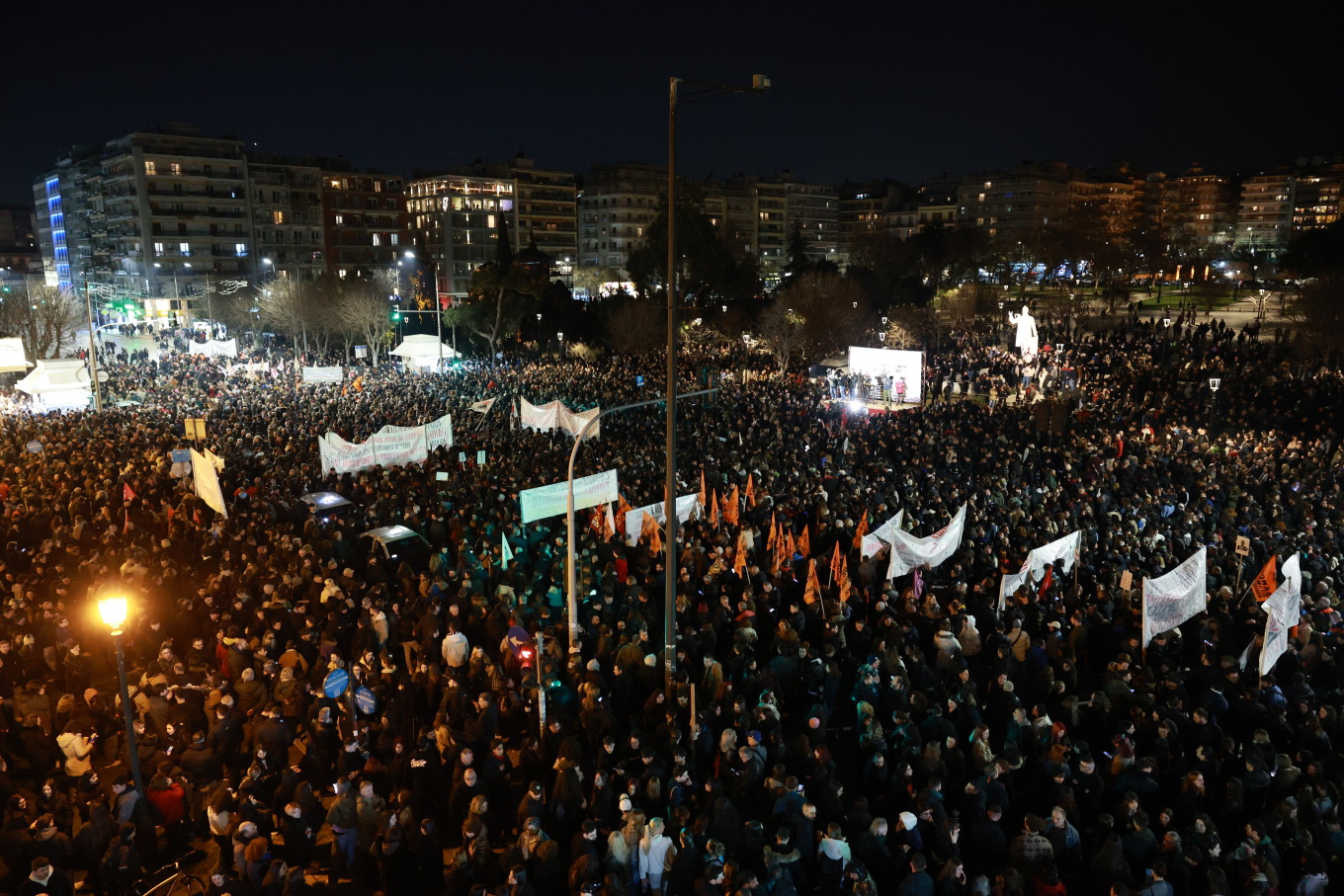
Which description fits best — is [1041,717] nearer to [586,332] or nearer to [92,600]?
[92,600]

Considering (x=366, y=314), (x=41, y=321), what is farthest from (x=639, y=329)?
(x=41, y=321)

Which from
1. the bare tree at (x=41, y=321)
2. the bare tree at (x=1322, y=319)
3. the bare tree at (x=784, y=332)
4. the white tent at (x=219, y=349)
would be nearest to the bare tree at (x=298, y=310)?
the white tent at (x=219, y=349)

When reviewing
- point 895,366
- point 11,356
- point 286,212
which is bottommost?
point 895,366

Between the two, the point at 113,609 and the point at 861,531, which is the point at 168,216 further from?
the point at 113,609

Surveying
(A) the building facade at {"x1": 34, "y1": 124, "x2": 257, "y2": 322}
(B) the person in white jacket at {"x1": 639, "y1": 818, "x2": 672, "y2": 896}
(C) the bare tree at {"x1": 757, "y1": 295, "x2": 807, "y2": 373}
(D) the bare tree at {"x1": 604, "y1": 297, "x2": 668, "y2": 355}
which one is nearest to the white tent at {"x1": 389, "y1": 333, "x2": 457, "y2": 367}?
(D) the bare tree at {"x1": 604, "y1": 297, "x2": 668, "y2": 355}

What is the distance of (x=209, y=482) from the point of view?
579 inches

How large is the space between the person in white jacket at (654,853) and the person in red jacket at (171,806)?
414 cm

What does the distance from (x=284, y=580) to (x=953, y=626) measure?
27.1ft

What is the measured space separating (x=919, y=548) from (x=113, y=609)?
946cm

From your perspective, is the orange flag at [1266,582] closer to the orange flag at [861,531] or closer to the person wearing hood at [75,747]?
the orange flag at [861,531]

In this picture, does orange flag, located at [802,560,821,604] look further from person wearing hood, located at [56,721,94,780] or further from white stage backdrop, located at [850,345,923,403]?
white stage backdrop, located at [850,345,923,403]

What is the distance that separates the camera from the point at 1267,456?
17.9 m

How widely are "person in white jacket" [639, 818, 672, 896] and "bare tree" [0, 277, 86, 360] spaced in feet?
134

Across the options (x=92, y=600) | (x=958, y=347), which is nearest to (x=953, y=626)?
(x=92, y=600)
